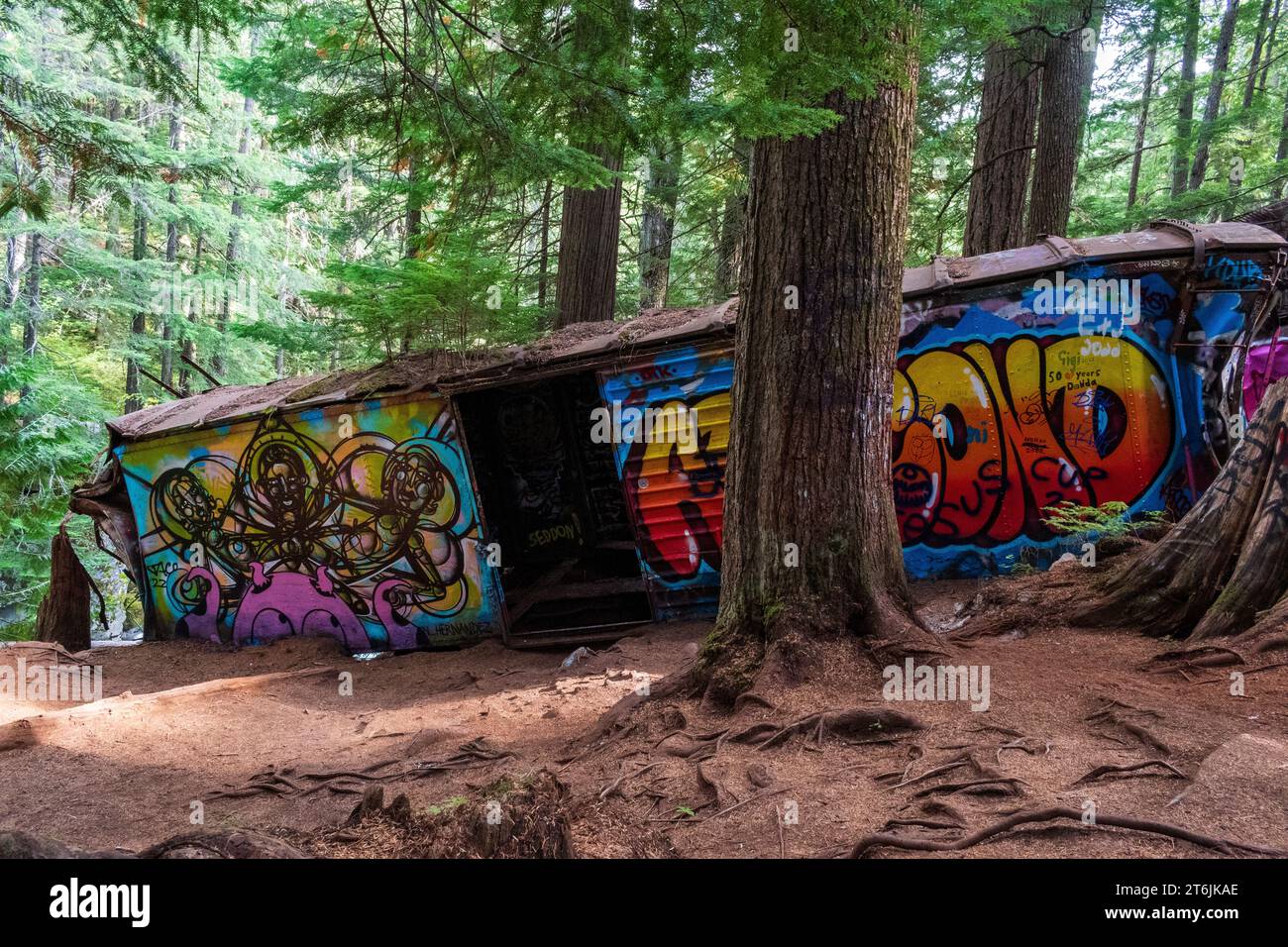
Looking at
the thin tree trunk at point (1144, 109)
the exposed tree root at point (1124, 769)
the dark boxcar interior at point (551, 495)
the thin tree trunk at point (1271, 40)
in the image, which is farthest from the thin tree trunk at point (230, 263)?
the thin tree trunk at point (1271, 40)

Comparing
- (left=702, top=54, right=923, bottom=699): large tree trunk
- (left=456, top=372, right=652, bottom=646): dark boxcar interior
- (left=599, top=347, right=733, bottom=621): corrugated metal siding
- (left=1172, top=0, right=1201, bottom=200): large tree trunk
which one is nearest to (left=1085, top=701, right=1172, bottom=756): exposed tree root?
(left=702, top=54, right=923, bottom=699): large tree trunk

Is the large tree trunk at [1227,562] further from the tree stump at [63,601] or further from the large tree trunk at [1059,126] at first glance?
the tree stump at [63,601]

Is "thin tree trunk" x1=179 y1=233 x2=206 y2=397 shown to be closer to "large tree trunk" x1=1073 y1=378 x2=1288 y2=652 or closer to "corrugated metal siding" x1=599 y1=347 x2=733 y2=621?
"corrugated metal siding" x1=599 y1=347 x2=733 y2=621

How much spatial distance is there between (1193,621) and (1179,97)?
1827cm

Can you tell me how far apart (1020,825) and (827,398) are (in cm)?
242

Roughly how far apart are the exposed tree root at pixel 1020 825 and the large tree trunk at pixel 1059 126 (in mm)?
9100

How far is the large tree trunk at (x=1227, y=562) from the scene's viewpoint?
166 inches

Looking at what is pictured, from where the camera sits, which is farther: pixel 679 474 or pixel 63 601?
pixel 63 601

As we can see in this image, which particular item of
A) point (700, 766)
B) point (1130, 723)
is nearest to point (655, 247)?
point (700, 766)

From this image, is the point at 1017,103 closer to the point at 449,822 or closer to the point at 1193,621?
the point at 1193,621

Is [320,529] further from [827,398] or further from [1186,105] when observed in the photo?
Answer: [1186,105]

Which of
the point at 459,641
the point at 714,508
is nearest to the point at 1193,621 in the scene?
the point at 714,508

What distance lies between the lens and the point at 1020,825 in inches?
109

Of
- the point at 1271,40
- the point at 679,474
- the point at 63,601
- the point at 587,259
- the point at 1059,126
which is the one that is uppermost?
the point at 1271,40
